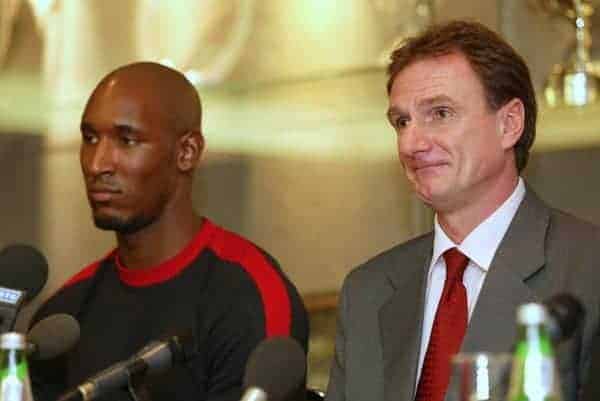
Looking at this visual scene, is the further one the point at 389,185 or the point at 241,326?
the point at 389,185

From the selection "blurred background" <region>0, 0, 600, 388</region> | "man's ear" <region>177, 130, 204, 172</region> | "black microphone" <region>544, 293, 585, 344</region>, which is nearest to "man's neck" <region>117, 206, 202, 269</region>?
"man's ear" <region>177, 130, 204, 172</region>

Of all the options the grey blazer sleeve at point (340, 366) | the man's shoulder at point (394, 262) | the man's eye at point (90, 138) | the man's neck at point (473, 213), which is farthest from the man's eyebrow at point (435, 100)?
the man's eye at point (90, 138)

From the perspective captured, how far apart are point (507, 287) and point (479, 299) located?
0.05 metres

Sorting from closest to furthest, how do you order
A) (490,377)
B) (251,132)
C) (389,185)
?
(490,377)
(389,185)
(251,132)

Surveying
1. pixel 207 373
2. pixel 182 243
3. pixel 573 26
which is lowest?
pixel 207 373

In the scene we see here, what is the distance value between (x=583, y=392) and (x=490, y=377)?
22.5 inches

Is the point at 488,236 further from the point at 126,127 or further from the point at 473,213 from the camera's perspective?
the point at 126,127

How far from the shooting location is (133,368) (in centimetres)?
235

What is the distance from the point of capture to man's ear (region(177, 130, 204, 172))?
11.8ft

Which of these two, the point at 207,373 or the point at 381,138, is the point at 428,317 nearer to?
the point at 207,373

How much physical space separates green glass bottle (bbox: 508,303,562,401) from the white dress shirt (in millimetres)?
964

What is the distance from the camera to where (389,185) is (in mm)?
4500

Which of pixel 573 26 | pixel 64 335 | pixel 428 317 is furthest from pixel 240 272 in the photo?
pixel 573 26

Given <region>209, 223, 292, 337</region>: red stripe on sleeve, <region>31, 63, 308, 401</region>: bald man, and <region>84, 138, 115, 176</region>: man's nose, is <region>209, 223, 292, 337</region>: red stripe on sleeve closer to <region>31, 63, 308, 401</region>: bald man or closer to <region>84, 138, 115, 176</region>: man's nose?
<region>31, 63, 308, 401</region>: bald man
